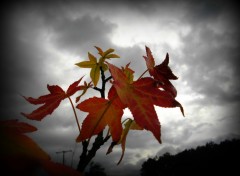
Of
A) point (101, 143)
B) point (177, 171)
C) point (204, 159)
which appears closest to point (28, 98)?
point (101, 143)

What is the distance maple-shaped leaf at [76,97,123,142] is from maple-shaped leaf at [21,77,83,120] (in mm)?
166

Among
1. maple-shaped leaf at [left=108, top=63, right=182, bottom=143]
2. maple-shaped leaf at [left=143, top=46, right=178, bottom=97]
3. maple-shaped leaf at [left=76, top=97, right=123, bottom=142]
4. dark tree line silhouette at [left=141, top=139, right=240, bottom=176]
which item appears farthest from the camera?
dark tree line silhouette at [left=141, top=139, right=240, bottom=176]

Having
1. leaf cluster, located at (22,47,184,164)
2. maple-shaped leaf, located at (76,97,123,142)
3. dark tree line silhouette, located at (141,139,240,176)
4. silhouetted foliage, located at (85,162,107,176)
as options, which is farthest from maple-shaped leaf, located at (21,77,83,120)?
silhouetted foliage, located at (85,162,107,176)

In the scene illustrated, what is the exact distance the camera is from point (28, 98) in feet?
2.99

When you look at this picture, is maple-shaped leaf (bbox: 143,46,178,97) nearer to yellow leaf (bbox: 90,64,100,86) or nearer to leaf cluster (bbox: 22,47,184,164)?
leaf cluster (bbox: 22,47,184,164)

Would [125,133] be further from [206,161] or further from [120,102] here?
[206,161]

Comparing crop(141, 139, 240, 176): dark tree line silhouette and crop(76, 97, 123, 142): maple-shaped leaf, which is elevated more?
crop(141, 139, 240, 176): dark tree line silhouette

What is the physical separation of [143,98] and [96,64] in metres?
0.60

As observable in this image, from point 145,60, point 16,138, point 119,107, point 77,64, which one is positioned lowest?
point 16,138

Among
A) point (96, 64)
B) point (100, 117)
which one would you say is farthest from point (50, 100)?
point (96, 64)

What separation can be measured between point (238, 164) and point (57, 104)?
20.5m

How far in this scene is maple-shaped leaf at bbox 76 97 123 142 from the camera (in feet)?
2.66

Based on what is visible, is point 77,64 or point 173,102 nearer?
point 173,102

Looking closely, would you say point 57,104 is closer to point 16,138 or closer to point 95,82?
point 95,82
